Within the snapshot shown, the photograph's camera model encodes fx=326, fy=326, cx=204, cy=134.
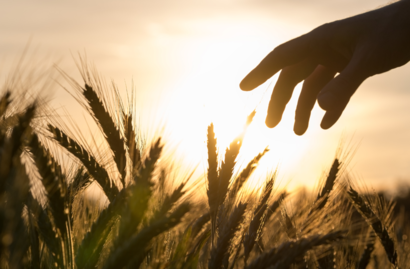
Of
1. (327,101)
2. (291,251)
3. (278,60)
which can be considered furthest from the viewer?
(278,60)

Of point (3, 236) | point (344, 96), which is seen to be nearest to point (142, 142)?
point (3, 236)

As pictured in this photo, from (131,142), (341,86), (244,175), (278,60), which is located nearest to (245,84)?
(278,60)

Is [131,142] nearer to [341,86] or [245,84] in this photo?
[341,86]

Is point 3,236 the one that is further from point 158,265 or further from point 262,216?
point 262,216

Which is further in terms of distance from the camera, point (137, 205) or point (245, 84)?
point (245, 84)

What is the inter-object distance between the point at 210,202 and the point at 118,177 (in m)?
0.43

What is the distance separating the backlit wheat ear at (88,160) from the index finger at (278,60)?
1743 mm

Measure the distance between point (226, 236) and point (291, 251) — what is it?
33 cm

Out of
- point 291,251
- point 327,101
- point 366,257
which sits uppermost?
point 327,101

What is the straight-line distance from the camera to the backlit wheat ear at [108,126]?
1516mm

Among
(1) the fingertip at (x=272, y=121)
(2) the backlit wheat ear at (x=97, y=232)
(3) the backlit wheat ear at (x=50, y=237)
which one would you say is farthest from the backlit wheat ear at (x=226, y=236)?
(1) the fingertip at (x=272, y=121)

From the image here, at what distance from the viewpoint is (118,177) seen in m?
1.47

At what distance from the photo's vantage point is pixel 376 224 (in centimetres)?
204

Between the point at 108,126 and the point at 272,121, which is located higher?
the point at 272,121
